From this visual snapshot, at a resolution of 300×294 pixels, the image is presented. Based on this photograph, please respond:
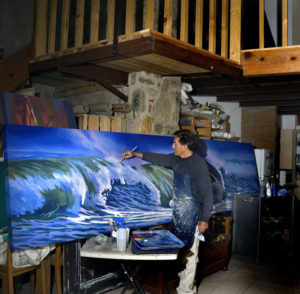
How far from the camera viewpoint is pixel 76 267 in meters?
2.92

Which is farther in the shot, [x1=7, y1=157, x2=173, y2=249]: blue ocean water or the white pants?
the white pants

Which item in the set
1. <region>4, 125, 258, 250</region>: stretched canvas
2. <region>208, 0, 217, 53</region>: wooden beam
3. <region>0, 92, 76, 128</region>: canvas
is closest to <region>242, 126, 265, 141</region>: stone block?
<region>208, 0, 217, 53</region>: wooden beam

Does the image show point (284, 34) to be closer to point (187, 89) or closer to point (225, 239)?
point (187, 89)

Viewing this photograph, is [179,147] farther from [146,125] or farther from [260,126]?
[260,126]

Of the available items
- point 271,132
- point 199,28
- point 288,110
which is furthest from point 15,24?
point 288,110

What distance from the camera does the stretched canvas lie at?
239cm

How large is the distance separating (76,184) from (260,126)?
4562 mm

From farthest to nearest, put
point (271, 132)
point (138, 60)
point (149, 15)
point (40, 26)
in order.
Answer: point (271, 132) → point (40, 26) → point (138, 60) → point (149, 15)

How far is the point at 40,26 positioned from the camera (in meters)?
3.89

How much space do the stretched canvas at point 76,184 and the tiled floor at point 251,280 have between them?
3.49 ft

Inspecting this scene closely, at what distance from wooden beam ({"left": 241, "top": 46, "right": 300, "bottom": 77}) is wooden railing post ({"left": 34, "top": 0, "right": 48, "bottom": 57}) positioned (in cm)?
235

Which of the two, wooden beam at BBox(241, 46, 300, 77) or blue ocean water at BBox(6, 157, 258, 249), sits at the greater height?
wooden beam at BBox(241, 46, 300, 77)

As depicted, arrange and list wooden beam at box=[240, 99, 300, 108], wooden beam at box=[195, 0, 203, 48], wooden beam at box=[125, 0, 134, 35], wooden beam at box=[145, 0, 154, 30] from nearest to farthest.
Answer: wooden beam at box=[145, 0, 154, 30], wooden beam at box=[125, 0, 134, 35], wooden beam at box=[195, 0, 203, 48], wooden beam at box=[240, 99, 300, 108]

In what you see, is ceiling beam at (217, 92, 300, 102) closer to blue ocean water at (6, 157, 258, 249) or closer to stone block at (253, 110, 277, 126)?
stone block at (253, 110, 277, 126)
